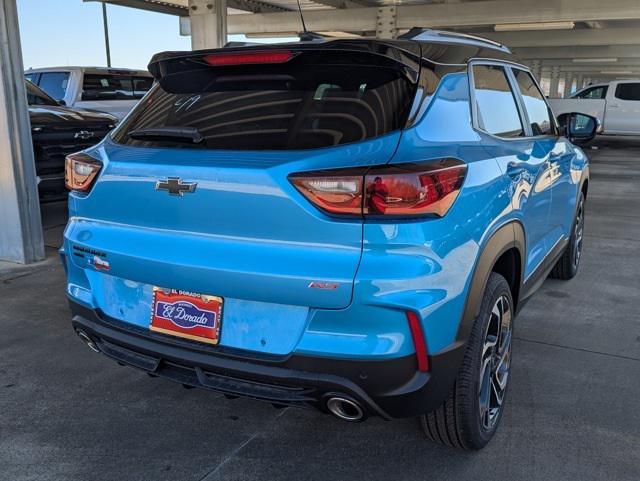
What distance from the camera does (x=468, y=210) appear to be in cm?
224

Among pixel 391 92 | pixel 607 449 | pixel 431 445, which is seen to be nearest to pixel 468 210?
pixel 391 92

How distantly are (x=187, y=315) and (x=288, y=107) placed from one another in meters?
0.91

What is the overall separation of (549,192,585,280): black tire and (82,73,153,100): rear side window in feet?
27.6

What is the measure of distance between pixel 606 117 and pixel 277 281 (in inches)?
817

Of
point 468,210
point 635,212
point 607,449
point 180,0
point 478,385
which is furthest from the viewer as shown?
point 180,0

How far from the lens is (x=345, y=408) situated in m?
2.19

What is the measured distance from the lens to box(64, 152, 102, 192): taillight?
8.38 feet

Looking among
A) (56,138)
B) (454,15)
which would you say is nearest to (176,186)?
(56,138)

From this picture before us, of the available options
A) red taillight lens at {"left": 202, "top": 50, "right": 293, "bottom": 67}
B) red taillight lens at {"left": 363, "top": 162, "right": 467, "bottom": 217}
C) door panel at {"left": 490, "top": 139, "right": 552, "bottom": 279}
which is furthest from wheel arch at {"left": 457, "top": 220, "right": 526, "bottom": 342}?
red taillight lens at {"left": 202, "top": 50, "right": 293, "bottom": 67}

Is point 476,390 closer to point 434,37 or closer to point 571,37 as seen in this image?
point 434,37

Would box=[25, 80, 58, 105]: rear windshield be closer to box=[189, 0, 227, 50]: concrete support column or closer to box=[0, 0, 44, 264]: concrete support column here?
box=[0, 0, 44, 264]: concrete support column

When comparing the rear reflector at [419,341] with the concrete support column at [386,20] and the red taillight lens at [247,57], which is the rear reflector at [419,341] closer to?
the red taillight lens at [247,57]

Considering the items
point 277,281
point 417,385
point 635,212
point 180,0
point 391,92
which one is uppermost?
point 180,0

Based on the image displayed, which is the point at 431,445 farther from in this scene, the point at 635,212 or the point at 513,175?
the point at 635,212
